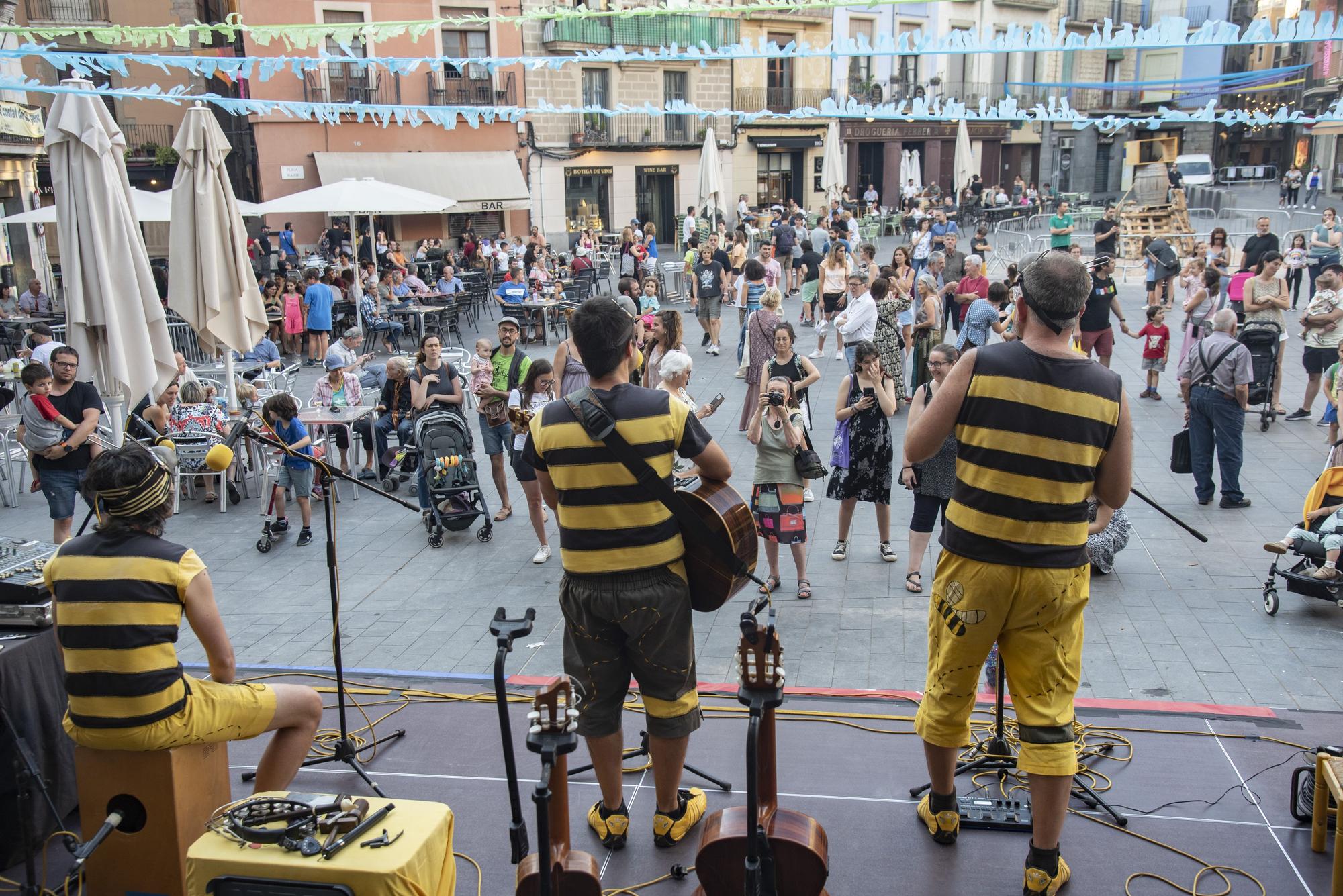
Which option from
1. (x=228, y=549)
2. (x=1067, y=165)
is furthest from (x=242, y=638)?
(x=1067, y=165)

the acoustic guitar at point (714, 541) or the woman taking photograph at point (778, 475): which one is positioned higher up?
the acoustic guitar at point (714, 541)

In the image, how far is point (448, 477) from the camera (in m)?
8.15

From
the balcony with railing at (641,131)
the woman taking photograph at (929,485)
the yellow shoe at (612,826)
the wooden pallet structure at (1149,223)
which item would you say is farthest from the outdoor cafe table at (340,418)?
the balcony with railing at (641,131)

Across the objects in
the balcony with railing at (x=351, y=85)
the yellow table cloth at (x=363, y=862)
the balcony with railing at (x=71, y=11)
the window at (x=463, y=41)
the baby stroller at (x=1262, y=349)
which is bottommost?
the yellow table cloth at (x=363, y=862)

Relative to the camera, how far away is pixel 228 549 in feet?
27.0

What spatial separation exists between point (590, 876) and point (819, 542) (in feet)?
16.3

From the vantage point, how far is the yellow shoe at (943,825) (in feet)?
12.3

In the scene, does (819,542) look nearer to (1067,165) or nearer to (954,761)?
(954,761)

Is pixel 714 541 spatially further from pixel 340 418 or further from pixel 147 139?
pixel 147 139

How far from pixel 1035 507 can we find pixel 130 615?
286cm

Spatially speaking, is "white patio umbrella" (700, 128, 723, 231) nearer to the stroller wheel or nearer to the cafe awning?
the cafe awning

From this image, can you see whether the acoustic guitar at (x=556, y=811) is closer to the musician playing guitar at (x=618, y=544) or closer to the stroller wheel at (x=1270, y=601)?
the musician playing guitar at (x=618, y=544)

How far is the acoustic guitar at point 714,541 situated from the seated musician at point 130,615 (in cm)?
155

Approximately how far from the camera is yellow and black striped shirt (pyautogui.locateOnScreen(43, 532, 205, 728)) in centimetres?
333
